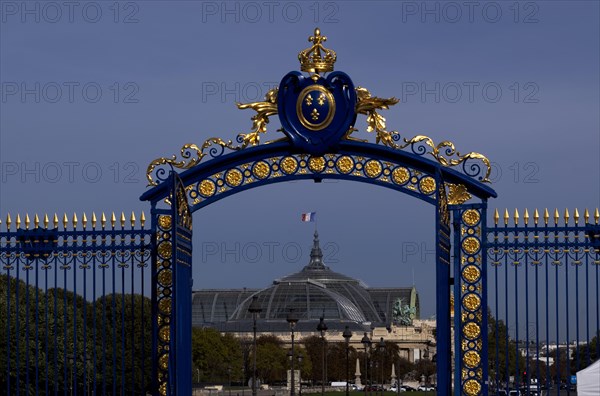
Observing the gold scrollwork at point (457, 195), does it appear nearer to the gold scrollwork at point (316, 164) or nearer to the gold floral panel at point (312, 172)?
the gold floral panel at point (312, 172)

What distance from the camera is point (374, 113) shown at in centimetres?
1833

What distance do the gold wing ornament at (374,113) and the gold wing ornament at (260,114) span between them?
106cm

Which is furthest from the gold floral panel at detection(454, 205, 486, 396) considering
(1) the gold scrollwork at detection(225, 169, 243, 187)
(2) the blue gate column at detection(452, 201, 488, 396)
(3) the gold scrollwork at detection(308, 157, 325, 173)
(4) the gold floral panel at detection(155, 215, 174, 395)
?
(4) the gold floral panel at detection(155, 215, 174, 395)

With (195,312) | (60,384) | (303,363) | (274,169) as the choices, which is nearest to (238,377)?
(303,363)

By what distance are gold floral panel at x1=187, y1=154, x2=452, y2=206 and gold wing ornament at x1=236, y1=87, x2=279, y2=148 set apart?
0.33 m

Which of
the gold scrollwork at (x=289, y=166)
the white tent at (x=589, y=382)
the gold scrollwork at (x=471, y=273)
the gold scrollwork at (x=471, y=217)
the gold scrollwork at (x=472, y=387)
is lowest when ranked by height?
the gold scrollwork at (x=472, y=387)

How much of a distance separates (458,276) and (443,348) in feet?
3.32

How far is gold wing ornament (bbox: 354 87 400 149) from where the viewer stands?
1822cm

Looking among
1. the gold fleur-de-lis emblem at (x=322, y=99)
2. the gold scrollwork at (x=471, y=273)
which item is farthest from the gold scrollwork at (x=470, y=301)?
the gold fleur-de-lis emblem at (x=322, y=99)

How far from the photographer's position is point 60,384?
41094mm

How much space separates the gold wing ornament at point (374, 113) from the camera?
717 inches

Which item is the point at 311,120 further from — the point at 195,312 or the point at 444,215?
the point at 195,312

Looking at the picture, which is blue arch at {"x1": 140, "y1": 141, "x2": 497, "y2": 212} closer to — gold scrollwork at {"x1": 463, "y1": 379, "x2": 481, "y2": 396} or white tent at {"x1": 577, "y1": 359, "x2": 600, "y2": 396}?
gold scrollwork at {"x1": 463, "y1": 379, "x2": 481, "y2": 396}

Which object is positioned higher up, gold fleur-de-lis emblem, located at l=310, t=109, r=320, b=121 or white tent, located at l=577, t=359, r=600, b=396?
gold fleur-de-lis emblem, located at l=310, t=109, r=320, b=121
